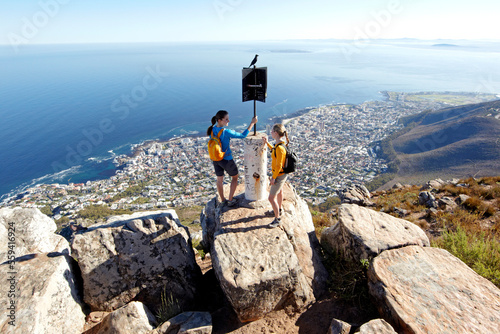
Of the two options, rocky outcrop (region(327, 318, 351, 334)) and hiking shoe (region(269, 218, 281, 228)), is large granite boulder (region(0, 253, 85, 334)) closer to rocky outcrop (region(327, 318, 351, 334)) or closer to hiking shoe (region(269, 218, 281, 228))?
hiking shoe (region(269, 218, 281, 228))

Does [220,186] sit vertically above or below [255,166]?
below

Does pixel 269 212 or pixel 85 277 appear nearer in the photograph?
pixel 85 277

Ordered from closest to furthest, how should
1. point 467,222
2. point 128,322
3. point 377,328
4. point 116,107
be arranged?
1. point 377,328
2. point 128,322
3. point 467,222
4. point 116,107

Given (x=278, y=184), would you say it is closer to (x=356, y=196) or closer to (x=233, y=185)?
(x=233, y=185)

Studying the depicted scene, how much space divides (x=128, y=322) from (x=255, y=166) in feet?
13.9

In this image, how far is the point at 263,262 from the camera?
4.91 metres

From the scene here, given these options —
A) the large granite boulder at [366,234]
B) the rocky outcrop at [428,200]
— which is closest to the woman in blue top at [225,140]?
the large granite boulder at [366,234]

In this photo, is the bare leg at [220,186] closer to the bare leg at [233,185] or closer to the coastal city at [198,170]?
the bare leg at [233,185]

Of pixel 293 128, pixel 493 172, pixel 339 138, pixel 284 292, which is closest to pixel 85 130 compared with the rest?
pixel 293 128

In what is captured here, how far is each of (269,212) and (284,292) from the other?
2.06 metres

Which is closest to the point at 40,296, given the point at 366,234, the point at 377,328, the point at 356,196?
the point at 377,328

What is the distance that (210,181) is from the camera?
1540 inches

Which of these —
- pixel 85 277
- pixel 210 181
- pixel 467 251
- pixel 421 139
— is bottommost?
pixel 210 181

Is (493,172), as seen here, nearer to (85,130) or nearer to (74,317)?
(74,317)
